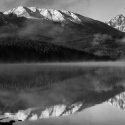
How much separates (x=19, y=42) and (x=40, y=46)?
14.3 meters

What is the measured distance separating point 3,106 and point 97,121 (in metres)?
8.08

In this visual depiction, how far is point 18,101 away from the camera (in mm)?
23484

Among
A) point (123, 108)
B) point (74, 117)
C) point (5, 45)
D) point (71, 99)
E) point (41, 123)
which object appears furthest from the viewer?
point (5, 45)

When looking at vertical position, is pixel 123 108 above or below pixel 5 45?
below

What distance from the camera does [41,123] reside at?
597 inches

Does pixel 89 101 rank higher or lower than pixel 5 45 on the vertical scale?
lower

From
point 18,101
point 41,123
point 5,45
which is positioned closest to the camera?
point 41,123

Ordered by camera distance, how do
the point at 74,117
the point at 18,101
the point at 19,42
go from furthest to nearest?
the point at 19,42, the point at 18,101, the point at 74,117

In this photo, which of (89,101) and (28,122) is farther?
(89,101)

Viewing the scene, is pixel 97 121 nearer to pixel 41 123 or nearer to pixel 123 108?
pixel 41 123

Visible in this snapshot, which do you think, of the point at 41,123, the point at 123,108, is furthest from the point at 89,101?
the point at 41,123

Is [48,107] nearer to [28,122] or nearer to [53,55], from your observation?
[28,122]

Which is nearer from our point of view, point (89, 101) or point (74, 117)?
point (74, 117)

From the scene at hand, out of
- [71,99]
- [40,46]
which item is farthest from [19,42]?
[71,99]
